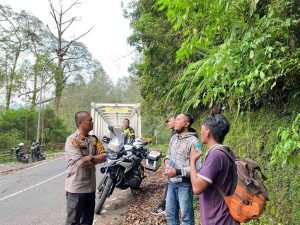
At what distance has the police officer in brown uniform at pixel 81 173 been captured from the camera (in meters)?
3.79

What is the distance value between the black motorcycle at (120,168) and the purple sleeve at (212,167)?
3.53m

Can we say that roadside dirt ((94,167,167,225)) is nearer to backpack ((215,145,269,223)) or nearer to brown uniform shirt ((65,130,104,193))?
brown uniform shirt ((65,130,104,193))

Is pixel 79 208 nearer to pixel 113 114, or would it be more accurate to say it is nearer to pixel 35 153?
pixel 113 114

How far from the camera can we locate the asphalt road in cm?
577

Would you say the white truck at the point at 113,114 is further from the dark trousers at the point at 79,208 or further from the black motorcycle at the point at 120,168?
the dark trousers at the point at 79,208

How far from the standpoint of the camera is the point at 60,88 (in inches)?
1243

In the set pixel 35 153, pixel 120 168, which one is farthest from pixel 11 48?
pixel 120 168

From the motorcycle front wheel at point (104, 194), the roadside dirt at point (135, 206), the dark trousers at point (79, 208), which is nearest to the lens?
the dark trousers at point (79, 208)

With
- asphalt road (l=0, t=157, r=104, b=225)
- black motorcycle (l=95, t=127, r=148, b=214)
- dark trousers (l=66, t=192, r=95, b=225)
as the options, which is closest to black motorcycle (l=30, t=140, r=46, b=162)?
asphalt road (l=0, t=157, r=104, b=225)

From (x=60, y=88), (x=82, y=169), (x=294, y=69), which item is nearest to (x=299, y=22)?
(x=294, y=69)

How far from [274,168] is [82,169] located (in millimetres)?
2483

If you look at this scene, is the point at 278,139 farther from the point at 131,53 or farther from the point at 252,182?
the point at 131,53

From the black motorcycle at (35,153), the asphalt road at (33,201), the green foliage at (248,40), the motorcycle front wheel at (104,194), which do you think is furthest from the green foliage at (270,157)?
the black motorcycle at (35,153)

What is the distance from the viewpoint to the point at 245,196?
231cm
